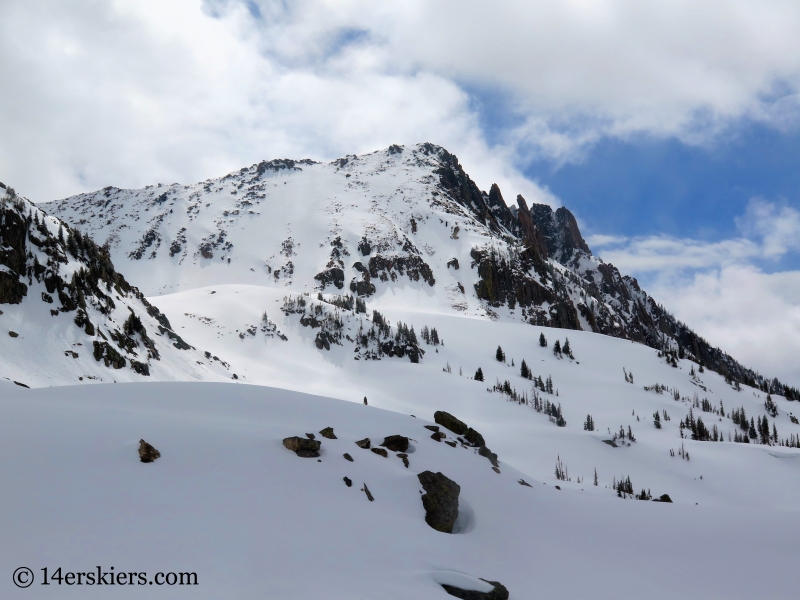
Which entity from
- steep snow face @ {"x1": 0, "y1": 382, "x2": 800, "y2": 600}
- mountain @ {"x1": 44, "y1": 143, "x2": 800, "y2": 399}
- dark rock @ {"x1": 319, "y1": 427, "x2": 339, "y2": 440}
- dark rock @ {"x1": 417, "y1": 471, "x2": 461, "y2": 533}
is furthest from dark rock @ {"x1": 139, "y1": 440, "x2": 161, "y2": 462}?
mountain @ {"x1": 44, "y1": 143, "x2": 800, "y2": 399}

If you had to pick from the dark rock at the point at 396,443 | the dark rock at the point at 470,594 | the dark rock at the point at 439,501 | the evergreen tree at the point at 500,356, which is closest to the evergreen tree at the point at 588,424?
the evergreen tree at the point at 500,356

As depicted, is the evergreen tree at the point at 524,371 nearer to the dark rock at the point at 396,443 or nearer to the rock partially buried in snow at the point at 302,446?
the dark rock at the point at 396,443

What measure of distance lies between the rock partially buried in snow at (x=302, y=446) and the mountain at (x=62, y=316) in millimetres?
26151

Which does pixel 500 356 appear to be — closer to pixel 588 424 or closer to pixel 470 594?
pixel 588 424

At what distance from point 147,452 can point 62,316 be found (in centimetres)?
3478

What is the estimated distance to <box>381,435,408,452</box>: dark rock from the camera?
1377cm

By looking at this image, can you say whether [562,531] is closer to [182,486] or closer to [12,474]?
[182,486]

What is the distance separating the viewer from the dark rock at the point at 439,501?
1063 centimetres

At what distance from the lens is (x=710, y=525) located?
15.4 meters

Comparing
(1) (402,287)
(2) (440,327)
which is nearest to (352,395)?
(2) (440,327)

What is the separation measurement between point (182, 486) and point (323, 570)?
3439 mm

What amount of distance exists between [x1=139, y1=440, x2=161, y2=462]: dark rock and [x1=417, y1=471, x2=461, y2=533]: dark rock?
6327 millimetres

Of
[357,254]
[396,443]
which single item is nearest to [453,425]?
[396,443]

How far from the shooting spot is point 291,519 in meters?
8.40
